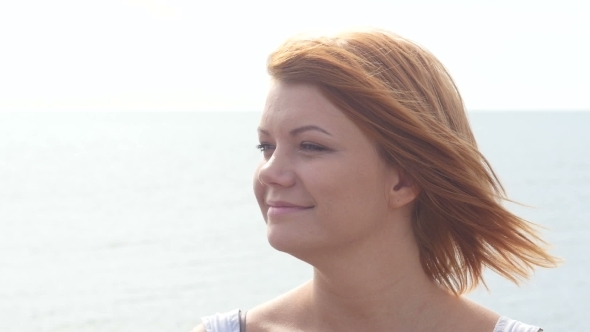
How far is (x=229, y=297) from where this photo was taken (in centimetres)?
1455

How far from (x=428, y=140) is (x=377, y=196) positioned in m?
0.22

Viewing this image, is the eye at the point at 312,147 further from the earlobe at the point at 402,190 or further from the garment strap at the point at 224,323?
the garment strap at the point at 224,323

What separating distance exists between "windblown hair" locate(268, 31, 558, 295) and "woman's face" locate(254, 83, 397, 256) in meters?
0.05

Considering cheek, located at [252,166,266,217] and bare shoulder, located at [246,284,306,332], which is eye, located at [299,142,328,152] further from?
bare shoulder, located at [246,284,306,332]

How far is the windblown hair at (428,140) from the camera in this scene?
2680 mm

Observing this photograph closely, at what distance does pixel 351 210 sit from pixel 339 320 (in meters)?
0.41

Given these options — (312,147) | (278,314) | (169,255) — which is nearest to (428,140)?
(312,147)

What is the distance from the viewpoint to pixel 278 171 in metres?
2.68

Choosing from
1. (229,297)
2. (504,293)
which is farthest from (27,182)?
(504,293)

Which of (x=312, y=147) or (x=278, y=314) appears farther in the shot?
(x=278, y=314)

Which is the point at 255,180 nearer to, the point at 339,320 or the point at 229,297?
the point at 339,320

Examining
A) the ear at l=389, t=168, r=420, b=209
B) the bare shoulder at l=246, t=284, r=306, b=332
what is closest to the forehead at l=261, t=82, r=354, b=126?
the ear at l=389, t=168, r=420, b=209

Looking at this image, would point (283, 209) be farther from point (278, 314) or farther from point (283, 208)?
point (278, 314)

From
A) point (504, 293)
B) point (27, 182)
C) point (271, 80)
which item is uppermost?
point (27, 182)
